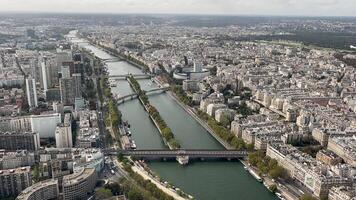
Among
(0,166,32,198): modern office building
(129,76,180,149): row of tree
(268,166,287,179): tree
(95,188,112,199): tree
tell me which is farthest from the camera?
(129,76,180,149): row of tree

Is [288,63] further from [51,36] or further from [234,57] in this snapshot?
[51,36]

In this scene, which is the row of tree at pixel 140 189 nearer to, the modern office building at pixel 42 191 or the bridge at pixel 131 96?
the modern office building at pixel 42 191

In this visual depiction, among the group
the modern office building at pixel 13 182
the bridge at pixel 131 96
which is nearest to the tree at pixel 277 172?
the modern office building at pixel 13 182

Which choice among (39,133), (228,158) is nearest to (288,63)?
(228,158)

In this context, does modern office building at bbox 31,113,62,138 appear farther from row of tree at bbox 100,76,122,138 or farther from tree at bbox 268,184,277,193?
tree at bbox 268,184,277,193

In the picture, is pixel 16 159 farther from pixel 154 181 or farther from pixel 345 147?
pixel 345 147

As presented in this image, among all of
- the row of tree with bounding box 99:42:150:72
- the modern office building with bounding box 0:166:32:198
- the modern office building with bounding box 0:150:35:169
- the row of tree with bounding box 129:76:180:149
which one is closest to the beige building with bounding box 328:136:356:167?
the row of tree with bounding box 129:76:180:149
